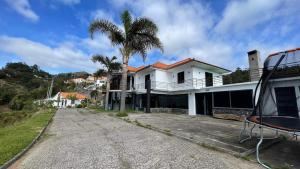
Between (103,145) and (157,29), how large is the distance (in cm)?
1167

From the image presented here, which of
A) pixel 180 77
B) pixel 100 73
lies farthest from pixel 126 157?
pixel 100 73

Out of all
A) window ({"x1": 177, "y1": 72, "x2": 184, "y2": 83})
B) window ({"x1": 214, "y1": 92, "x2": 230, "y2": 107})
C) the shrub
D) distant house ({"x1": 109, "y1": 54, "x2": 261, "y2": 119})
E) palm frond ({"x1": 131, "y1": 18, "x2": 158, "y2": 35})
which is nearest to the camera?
distant house ({"x1": 109, "y1": 54, "x2": 261, "y2": 119})

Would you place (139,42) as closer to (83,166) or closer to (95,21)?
(95,21)

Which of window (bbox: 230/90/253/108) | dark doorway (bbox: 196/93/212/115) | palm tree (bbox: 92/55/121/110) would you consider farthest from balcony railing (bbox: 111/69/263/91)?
palm tree (bbox: 92/55/121/110)

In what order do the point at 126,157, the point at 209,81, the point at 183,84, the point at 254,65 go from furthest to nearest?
the point at 209,81
the point at 183,84
the point at 254,65
the point at 126,157

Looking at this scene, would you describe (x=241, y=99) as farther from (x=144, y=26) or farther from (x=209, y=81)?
(x=144, y=26)

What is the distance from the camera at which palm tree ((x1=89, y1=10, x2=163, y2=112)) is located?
46.3ft

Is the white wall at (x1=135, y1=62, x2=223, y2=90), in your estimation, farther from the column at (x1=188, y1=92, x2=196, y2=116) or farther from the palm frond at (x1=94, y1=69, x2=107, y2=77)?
the palm frond at (x1=94, y1=69, x2=107, y2=77)

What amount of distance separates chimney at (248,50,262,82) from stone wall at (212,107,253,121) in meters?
2.69

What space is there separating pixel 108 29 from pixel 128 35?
6.31 feet

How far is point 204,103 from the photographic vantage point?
16.8 metres

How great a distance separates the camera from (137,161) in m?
3.87

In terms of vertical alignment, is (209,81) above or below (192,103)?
above

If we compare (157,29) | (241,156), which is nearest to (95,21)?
(157,29)
